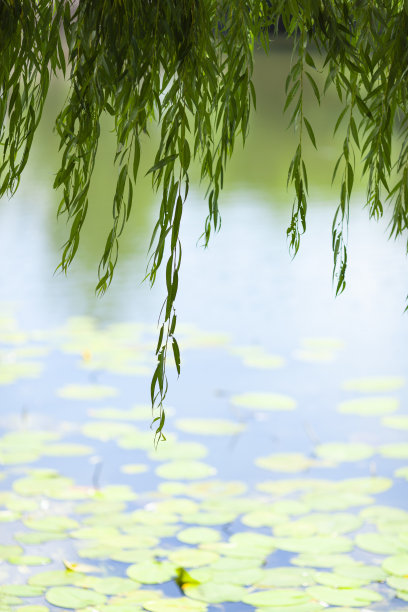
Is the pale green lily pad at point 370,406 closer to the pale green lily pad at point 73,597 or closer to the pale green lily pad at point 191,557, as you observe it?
the pale green lily pad at point 191,557

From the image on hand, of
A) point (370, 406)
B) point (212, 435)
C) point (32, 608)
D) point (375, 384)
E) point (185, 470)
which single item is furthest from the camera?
point (375, 384)

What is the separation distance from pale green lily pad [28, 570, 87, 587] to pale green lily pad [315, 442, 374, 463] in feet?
3.23

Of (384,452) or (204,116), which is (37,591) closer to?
(384,452)

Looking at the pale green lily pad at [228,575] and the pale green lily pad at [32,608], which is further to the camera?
the pale green lily pad at [228,575]

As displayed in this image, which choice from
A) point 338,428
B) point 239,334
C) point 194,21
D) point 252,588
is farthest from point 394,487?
point 194,21

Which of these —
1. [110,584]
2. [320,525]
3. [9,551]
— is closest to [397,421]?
[320,525]

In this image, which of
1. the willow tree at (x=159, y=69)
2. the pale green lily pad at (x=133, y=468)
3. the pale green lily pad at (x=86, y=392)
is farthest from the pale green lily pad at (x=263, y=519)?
the willow tree at (x=159, y=69)

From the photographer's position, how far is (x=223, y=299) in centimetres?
452

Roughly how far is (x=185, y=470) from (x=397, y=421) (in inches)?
31.6

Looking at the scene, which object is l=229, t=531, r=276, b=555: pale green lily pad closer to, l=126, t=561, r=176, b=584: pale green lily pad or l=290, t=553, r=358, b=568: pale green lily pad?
l=290, t=553, r=358, b=568: pale green lily pad

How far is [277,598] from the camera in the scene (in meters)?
2.05

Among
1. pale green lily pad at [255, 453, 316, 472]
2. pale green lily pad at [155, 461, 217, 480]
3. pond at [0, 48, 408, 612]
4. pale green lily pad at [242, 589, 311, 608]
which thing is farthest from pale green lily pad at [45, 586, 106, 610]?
pale green lily pad at [255, 453, 316, 472]

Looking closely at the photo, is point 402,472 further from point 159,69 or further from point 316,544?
point 159,69

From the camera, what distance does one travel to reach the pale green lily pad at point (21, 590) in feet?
6.83
